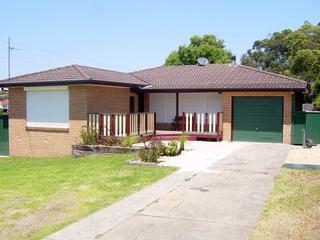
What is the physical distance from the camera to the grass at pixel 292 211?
19.8 ft

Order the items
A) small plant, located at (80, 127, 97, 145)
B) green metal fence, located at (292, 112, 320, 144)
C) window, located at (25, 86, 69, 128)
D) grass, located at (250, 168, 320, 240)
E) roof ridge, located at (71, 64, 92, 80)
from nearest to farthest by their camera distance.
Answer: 1. grass, located at (250, 168, 320, 240)
2. small plant, located at (80, 127, 97, 145)
3. roof ridge, located at (71, 64, 92, 80)
4. window, located at (25, 86, 69, 128)
5. green metal fence, located at (292, 112, 320, 144)

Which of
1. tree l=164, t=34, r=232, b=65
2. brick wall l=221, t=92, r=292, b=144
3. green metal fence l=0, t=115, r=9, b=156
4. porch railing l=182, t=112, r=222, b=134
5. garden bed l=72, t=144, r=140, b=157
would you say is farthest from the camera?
tree l=164, t=34, r=232, b=65

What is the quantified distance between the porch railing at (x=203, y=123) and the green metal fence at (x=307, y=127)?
3.34 m

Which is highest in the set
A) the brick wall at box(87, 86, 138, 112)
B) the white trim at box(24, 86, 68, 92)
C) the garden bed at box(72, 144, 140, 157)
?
the white trim at box(24, 86, 68, 92)

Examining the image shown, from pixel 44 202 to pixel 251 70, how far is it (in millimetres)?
15570

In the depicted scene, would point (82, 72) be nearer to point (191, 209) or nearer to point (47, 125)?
point (47, 125)

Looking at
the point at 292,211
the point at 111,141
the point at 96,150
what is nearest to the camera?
the point at 292,211

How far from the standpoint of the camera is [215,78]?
20719 millimetres

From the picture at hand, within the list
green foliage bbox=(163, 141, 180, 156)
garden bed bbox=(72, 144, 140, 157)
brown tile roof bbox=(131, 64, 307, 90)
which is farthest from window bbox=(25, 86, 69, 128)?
green foliage bbox=(163, 141, 180, 156)

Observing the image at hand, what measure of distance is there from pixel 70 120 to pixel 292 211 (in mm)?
11676

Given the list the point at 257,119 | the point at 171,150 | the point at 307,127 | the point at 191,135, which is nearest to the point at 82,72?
the point at 191,135

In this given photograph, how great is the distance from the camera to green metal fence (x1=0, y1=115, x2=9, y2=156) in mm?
19250

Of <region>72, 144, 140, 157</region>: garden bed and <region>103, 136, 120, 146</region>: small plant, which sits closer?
<region>72, 144, 140, 157</region>: garden bed

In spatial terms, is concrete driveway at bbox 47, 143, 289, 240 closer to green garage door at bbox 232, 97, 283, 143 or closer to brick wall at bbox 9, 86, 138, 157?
brick wall at bbox 9, 86, 138, 157
